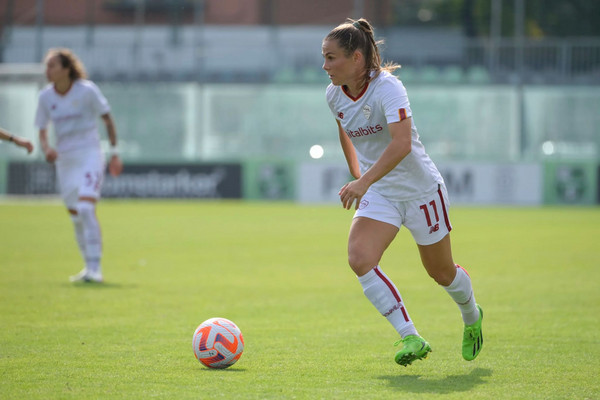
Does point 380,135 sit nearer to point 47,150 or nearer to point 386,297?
point 386,297

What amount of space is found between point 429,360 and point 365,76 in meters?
1.95

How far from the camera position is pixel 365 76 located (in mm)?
5652

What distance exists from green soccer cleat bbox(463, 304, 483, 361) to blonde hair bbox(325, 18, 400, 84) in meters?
1.82

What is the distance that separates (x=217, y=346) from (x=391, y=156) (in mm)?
1611

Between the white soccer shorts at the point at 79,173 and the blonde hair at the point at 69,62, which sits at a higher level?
the blonde hair at the point at 69,62

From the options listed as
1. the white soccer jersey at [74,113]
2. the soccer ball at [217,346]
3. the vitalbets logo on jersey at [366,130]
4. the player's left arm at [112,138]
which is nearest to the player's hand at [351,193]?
the vitalbets logo on jersey at [366,130]

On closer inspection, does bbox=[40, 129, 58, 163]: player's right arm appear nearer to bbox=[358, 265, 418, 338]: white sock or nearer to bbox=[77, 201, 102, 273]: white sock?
bbox=[77, 201, 102, 273]: white sock

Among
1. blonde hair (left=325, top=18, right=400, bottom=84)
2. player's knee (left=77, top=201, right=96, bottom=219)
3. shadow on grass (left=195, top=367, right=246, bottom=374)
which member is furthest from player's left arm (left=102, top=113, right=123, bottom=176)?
blonde hair (left=325, top=18, right=400, bottom=84)

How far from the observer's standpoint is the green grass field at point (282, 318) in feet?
17.1

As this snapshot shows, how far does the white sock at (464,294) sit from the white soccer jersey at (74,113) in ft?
18.5

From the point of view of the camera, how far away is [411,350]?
5.44 meters

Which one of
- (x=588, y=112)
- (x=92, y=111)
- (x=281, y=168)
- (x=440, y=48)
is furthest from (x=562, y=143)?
(x=92, y=111)

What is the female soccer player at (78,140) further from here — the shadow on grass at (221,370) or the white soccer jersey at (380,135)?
the white soccer jersey at (380,135)

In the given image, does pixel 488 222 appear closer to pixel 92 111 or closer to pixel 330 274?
pixel 330 274
